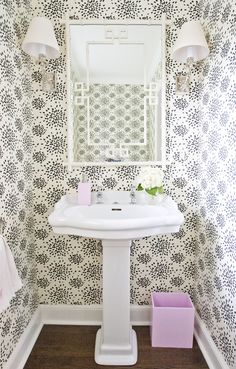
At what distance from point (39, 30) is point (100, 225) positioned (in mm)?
1178

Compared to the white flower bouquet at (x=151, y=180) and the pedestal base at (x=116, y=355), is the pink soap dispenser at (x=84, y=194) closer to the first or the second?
the white flower bouquet at (x=151, y=180)

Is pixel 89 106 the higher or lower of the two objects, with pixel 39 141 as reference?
higher

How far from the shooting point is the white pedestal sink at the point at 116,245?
1.47 metres

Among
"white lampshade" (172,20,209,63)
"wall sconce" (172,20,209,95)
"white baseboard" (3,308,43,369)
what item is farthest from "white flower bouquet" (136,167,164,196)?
"white baseboard" (3,308,43,369)

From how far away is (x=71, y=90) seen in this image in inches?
74.8

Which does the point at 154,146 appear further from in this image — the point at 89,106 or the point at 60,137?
the point at 60,137

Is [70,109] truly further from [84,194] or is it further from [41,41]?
[84,194]

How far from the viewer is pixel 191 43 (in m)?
1.65

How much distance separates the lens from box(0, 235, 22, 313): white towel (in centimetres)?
127

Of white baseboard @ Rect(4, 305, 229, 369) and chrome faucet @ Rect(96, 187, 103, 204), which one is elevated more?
chrome faucet @ Rect(96, 187, 103, 204)

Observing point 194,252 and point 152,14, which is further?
point 194,252

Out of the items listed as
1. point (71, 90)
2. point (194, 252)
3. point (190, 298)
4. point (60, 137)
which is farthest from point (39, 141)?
point (190, 298)

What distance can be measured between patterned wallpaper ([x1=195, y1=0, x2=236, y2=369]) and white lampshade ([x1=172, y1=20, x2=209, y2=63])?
63 millimetres

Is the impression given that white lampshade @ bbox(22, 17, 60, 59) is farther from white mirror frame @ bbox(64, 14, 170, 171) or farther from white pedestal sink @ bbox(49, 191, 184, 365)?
white pedestal sink @ bbox(49, 191, 184, 365)
